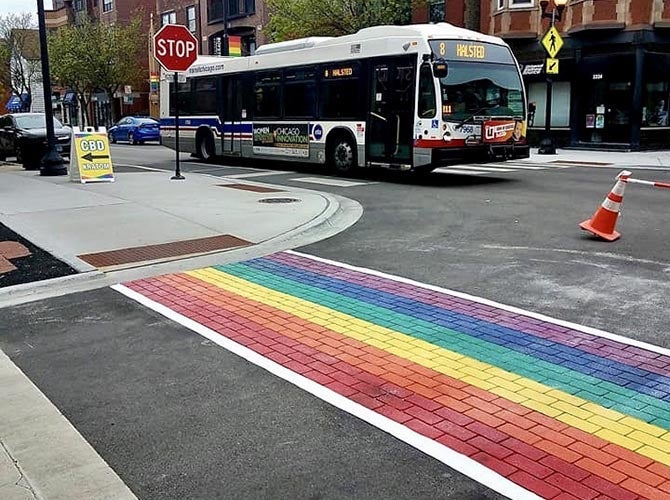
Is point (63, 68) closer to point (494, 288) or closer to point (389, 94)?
point (389, 94)

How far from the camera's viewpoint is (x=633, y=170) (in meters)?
20.4

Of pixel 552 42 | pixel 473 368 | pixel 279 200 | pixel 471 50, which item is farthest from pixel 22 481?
pixel 552 42

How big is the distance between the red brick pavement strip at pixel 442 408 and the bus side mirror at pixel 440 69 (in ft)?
30.0

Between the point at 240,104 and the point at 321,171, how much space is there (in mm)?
3420

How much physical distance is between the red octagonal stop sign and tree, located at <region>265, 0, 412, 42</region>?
15736mm

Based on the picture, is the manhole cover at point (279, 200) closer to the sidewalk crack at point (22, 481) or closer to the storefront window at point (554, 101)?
the sidewalk crack at point (22, 481)

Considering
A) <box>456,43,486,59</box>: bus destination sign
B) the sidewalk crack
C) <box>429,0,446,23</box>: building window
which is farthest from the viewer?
<box>429,0,446,23</box>: building window

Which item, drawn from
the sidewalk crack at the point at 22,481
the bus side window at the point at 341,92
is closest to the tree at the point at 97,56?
the bus side window at the point at 341,92

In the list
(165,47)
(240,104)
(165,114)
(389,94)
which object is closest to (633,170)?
(389,94)

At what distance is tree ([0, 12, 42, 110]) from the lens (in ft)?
197

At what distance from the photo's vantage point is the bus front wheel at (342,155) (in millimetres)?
17156

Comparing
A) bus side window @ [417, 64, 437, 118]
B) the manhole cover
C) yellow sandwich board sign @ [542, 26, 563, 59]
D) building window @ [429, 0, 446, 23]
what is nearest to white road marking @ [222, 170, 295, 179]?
the manhole cover

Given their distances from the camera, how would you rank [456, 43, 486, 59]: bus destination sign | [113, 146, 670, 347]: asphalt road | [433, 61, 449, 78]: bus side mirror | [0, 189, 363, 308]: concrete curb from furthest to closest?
[456, 43, 486, 59]: bus destination sign, [433, 61, 449, 78]: bus side mirror, [0, 189, 363, 308]: concrete curb, [113, 146, 670, 347]: asphalt road

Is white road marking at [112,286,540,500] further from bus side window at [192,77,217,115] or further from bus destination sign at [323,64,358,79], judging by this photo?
bus side window at [192,77,217,115]
